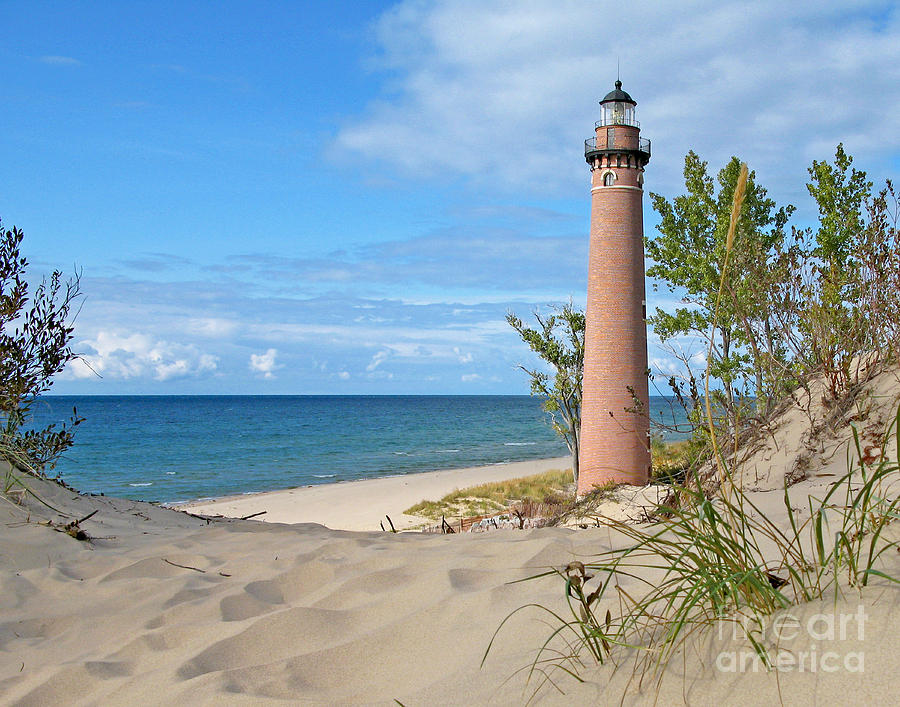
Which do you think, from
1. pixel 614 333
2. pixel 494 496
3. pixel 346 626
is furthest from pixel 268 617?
pixel 494 496

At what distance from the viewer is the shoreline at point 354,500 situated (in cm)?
2172

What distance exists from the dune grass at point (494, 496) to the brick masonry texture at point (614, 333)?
402 centimetres

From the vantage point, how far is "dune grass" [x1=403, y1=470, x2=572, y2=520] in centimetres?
2208

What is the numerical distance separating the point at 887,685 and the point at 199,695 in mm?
1793

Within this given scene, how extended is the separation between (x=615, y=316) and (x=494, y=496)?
33.6 feet

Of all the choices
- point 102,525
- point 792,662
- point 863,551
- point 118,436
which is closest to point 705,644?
point 792,662

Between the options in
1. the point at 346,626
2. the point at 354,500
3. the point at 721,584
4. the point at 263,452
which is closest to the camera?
the point at 721,584

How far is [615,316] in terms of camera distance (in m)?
16.8

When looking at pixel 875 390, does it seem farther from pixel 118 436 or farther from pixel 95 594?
pixel 118 436

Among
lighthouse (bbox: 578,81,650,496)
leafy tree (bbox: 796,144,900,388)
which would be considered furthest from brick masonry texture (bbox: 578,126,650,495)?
leafy tree (bbox: 796,144,900,388)

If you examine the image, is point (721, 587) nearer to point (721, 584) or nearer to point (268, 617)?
point (721, 584)

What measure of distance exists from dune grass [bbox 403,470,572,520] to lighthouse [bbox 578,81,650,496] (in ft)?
13.2

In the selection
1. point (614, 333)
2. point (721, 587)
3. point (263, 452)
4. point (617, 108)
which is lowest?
point (263, 452)

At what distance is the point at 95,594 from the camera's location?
3.30 metres
